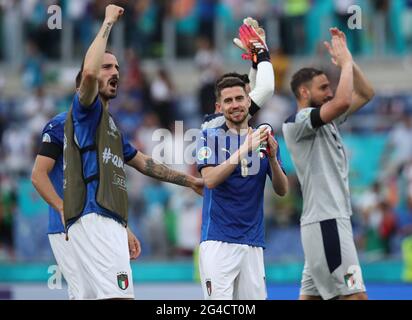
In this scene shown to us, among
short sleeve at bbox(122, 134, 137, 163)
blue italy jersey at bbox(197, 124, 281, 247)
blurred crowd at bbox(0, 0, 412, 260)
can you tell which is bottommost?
blue italy jersey at bbox(197, 124, 281, 247)

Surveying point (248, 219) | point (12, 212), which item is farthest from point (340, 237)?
point (12, 212)

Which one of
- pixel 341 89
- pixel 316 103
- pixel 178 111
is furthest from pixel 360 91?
pixel 178 111

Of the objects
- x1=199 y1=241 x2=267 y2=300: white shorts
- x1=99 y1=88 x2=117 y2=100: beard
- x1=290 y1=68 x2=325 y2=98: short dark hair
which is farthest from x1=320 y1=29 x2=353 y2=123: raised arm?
x1=99 y1=88 x2=117 y2=100: beard

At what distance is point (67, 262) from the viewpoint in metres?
9.16

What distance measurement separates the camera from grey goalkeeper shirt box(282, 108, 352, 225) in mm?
9805

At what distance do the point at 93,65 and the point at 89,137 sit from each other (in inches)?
26.7

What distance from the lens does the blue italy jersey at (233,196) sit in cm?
891

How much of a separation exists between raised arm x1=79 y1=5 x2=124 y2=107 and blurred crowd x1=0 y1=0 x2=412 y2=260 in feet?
23.2

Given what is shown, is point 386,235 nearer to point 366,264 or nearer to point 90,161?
point 366,264

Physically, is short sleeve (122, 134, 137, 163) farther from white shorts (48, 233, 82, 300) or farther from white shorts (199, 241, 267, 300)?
white shorts (199, 241, 267, 300)

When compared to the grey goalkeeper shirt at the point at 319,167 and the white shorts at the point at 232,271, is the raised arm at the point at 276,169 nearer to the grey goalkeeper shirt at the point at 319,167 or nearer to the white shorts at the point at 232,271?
the white shorts at the point at 232,271

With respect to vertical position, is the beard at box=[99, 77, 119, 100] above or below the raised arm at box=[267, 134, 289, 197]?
above

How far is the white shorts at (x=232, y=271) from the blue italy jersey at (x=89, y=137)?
0.91 m
